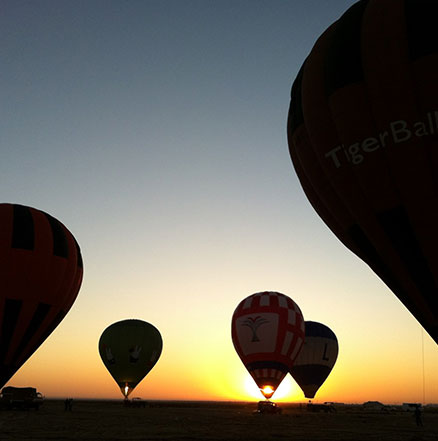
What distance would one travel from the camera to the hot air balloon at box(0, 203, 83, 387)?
66.9 ft

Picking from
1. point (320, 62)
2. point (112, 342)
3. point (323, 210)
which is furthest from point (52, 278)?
point (112, 342)

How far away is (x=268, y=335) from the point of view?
34.8 meters

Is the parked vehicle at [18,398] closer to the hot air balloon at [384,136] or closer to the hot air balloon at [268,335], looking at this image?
the hot air balloon at [268,335]

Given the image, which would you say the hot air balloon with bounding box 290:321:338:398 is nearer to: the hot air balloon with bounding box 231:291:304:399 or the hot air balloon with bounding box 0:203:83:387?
the hot air balloon with bounding box 231:291:304:399

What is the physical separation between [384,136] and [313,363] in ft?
125

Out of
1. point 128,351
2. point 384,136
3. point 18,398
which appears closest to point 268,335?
point 128,351

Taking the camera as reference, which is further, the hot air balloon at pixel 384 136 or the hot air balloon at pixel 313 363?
the hot air balloon at pixel 313 363

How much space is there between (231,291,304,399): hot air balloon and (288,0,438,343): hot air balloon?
830 inches

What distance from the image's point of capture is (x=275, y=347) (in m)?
34.3

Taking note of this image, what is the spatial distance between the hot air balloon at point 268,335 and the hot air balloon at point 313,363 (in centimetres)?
1108

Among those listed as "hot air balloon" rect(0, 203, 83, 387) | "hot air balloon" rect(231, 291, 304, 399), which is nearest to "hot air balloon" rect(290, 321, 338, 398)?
"hot air balloon" rect(231, 291, 304, 399)

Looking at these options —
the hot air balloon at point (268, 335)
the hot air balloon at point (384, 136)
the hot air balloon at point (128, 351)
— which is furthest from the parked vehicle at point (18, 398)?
the hot air balloon at point (384, 136)

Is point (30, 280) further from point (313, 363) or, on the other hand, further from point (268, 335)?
point (313, 363)

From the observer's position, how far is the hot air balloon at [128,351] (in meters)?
42.9
